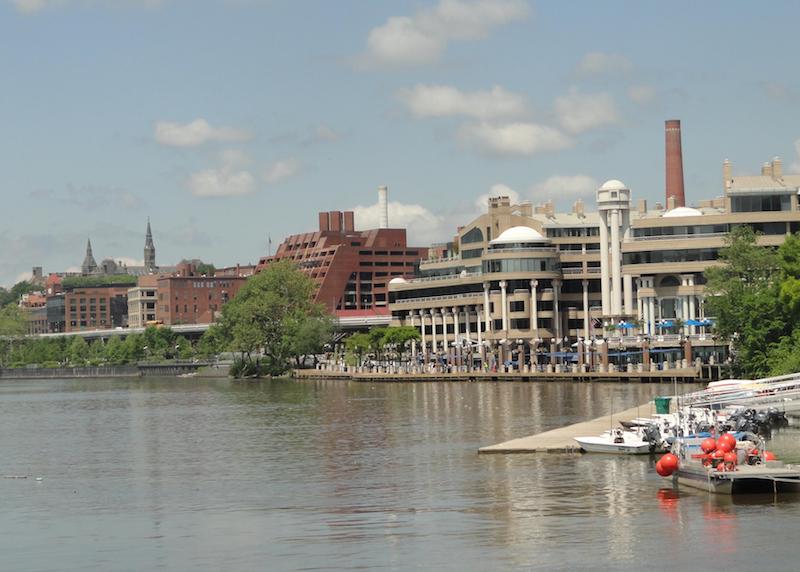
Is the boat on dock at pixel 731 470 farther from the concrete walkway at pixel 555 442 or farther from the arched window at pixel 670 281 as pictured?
the arched window at pixel 670 281

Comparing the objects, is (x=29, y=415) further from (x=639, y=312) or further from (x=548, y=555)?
(x=548, y=555)

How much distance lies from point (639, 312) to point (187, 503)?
135 m

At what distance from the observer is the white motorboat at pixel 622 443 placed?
245 ft

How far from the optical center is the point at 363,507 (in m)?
62.3

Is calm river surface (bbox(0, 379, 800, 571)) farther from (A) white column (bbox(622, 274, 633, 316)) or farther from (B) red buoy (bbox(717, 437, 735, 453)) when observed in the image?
(A) white column (bbox(622, 274, 633, 316))

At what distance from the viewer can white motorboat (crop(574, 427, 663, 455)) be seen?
7475cm

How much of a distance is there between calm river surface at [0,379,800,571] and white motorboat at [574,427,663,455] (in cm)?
106

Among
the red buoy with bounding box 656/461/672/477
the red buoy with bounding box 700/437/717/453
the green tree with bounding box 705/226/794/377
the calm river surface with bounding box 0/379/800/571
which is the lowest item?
the calm river surface with bounding box 0/379/800/571

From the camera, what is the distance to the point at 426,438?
315 feet

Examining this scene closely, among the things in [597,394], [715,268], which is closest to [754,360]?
[597,394]

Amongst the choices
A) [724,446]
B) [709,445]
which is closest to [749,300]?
[709,445]

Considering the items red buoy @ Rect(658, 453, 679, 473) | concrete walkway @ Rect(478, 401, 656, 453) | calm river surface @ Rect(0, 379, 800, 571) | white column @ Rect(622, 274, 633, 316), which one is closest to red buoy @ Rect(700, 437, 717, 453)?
red buoy @ Rect(658, 453, 679, 473)

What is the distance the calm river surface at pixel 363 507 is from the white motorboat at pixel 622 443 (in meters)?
1.06

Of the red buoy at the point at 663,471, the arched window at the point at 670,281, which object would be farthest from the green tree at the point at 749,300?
the red buoy at the point at 663,471
